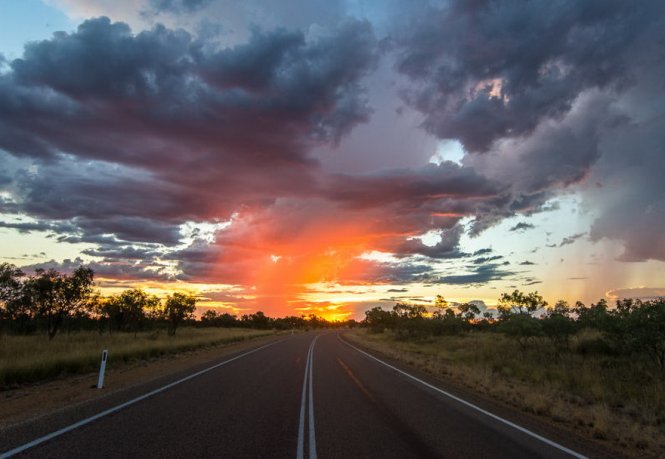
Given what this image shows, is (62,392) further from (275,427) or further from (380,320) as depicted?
(380,320)

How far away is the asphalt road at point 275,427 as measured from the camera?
6797mm

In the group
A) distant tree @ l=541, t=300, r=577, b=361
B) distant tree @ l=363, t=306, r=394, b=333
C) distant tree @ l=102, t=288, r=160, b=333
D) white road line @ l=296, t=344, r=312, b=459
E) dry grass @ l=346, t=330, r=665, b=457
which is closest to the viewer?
white road line @ l=296, t=344, r=312, b=459

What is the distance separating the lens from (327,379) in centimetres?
1638

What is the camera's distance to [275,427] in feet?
27.7

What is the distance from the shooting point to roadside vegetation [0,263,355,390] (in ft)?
54.5

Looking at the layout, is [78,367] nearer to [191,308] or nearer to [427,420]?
[427,420]

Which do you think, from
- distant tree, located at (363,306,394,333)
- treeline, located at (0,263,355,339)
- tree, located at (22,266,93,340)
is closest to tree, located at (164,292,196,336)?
treeline, located at (0,263,355,339)

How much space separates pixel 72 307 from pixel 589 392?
44098 mm

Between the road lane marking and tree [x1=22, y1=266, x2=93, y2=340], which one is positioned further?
tree [x1=22, y1=266, x2=93, y2=340]

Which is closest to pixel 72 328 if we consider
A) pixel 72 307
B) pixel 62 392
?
pixel 72 307

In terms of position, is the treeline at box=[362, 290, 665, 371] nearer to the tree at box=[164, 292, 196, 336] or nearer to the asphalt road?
the asphalt road

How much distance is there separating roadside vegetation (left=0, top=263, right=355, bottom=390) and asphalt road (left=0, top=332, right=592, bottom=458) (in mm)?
5767

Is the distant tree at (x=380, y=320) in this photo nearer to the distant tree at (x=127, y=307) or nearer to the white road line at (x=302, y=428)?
the distant tree at (x=127, y=307)

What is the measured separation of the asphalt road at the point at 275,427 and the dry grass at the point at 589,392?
6.67ft
